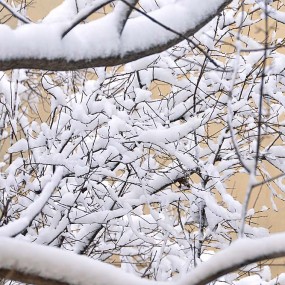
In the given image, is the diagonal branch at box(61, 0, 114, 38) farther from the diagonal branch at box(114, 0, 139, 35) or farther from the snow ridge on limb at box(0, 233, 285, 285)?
the snow ridge on limb at box(0, 233, 285, 285)

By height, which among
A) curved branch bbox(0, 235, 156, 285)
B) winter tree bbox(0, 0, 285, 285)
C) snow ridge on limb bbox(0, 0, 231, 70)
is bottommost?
curved branch bbox(0, 235, 156, 285)

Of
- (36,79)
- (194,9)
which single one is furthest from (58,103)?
(194,9)

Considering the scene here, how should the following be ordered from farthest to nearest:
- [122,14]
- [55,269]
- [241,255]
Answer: [122,14] < [55,269] < [241,255]

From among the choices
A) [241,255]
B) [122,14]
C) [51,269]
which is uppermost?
[122,14]

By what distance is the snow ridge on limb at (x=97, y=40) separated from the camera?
2.09 meters

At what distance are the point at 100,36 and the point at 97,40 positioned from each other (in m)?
0.02

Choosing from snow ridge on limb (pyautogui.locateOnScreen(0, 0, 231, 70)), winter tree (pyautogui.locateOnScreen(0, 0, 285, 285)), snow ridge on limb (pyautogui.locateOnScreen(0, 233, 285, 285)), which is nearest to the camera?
snow ridge on limb (pyautogui.locateOnScreen(0, 233, 285, 285))

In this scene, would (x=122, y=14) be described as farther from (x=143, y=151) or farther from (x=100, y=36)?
(x=143, y=151)

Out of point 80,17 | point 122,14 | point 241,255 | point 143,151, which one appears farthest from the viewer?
point 143,151

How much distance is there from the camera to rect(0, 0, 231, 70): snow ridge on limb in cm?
209

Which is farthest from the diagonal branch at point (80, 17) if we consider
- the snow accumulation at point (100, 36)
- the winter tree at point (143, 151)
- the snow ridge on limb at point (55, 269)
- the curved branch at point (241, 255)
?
the winter tree at point (143, 151)

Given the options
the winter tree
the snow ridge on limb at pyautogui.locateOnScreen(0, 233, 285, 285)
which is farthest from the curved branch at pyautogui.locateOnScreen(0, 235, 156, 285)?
the winter tree

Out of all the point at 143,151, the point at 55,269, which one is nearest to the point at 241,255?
the point at 55,269

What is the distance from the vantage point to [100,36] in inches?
85.7
